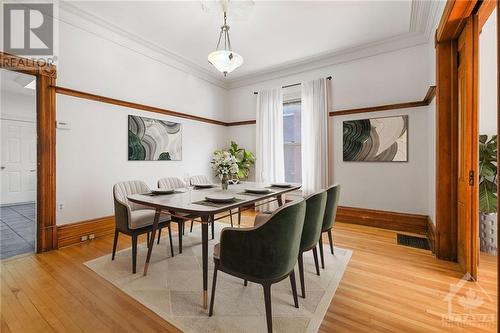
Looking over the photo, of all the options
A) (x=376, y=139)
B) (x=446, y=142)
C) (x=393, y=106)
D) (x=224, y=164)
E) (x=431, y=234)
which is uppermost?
(x=393, y=106)

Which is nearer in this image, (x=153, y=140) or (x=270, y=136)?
(x=153, y=140)

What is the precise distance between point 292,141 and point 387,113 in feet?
6.16

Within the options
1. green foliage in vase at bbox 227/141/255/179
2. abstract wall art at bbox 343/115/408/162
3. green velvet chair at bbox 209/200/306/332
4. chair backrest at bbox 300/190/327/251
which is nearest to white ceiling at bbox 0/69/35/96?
green foliage in vase at bbox 227/141/255/179

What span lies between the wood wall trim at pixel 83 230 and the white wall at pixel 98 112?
9 cm

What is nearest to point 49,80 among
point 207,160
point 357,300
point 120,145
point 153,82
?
point 120,145

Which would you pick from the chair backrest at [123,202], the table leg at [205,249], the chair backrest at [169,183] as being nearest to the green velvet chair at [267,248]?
the table leg at [205,249]

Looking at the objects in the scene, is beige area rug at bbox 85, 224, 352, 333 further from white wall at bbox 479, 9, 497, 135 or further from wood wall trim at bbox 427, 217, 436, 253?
white wall at bbox 479, 9, 497, 135

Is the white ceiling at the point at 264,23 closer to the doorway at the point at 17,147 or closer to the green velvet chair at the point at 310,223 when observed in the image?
the green velvet chair at the point at 310,223

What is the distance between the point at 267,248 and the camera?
1414 millimetres

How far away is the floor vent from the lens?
9.91ft

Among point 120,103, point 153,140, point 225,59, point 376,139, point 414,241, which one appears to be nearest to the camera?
point 225,59

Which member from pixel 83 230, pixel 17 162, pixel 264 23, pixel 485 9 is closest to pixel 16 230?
pixel 83 230

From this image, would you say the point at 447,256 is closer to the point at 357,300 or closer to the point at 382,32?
the point at 357,300

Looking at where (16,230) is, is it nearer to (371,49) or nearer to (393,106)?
(393,106)
